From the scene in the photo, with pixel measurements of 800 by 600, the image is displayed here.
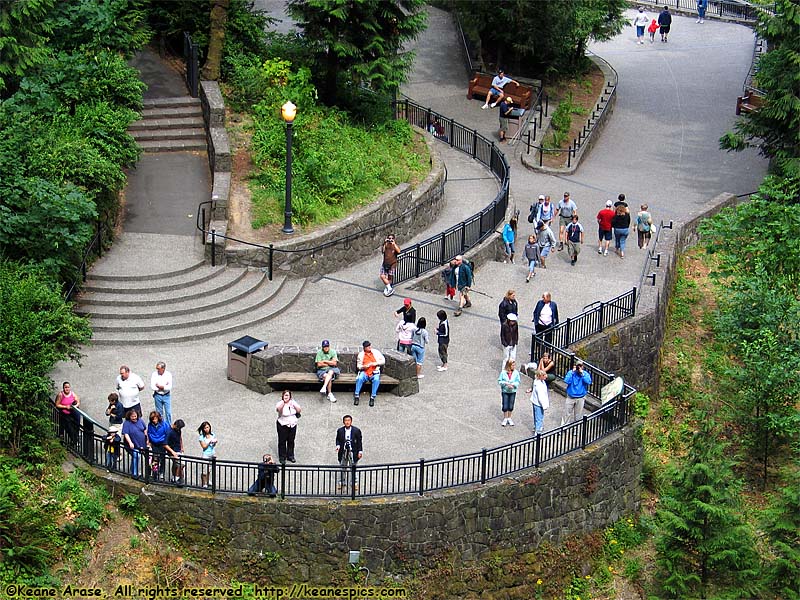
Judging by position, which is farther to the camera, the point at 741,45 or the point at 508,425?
the point at 741,45

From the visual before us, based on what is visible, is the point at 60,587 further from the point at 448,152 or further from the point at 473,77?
the point at 473,77

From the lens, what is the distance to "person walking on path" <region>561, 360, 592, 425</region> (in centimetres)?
2867

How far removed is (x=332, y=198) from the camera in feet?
118

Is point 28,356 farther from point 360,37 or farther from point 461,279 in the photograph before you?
point 360,37

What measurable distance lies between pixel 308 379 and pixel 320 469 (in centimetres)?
345

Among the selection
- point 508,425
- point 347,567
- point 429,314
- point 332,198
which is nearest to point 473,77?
point 332,198

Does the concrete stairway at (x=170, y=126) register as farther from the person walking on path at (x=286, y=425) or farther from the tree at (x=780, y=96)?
the tree at (x=780, y=96)

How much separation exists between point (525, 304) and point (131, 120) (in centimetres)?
924

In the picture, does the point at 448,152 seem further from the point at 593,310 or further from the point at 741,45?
the point at 741,45

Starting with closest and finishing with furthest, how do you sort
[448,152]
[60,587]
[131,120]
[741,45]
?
1. [60,587]
2. [131,120]
3. [448,152]
4. [741,45]

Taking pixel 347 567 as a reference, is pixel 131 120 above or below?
above

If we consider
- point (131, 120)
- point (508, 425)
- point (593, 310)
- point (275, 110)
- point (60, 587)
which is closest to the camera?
point (60, 587)

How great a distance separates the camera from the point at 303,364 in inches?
1159

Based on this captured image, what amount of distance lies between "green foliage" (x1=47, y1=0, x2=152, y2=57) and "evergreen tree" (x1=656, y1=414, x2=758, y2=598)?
16519 millimetres
